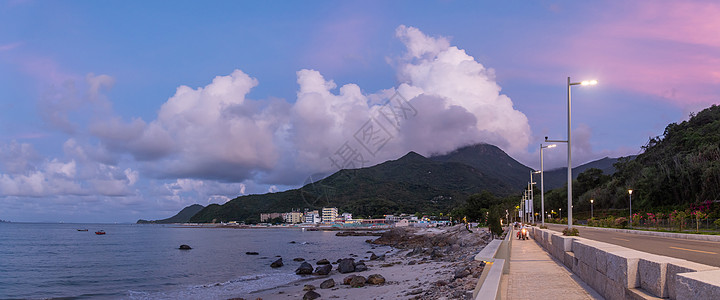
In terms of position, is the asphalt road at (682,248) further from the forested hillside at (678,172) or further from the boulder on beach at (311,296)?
the forested hillside at (678,172)

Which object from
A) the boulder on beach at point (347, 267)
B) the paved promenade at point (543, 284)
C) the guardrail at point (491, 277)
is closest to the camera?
the guardrail at point (491, 277)

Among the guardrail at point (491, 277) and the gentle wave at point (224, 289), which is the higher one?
the guardrail at point (491, 277)

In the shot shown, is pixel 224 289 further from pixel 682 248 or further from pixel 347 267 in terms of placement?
pixel 682 248

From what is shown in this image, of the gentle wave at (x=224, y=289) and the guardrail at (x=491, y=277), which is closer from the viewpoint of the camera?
the guardrail at (x=491, y=277)

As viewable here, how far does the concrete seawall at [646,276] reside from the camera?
4.15 meters

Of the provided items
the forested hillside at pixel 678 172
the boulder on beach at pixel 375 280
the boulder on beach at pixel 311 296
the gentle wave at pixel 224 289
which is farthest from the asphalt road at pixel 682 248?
the forested hillside at pixel 678 172

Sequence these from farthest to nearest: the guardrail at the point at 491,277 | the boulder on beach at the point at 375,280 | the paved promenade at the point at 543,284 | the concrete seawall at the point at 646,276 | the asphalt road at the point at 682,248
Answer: the boulder on beach at the point at 375,280 < the asphalt road at the point at 682,248 < the paved promenade at the point at 543,284 < the guardrail at the point at 491,277 < the concrete seawall at the point at 646,276

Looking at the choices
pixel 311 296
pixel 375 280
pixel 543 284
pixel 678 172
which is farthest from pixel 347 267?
pixel 678 172

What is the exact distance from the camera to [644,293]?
578cm

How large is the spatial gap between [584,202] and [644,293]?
110 metres

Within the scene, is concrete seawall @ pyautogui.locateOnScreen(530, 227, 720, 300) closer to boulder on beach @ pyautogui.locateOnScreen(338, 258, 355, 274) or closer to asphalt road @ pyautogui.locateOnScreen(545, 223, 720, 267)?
asphalt road @ pyautogui.locateOnScreen(545, 223, 720, 267)

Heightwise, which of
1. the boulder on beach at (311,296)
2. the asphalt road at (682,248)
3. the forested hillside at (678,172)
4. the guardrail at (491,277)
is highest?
the forested hillside at (678,172)

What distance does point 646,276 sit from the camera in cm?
580

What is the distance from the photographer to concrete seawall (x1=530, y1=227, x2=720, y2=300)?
13.6 feet
